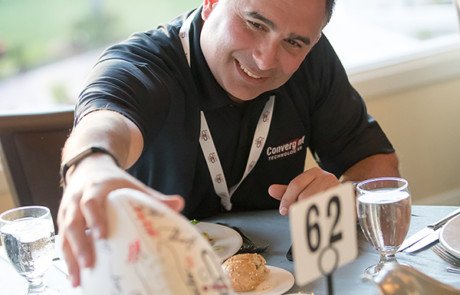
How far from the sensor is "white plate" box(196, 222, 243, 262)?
4.83 ft

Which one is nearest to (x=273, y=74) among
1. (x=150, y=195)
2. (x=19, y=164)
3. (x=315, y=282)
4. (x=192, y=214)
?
(x=192, y=214)

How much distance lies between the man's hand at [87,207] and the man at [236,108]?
1.19 ft

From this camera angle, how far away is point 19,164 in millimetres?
2072

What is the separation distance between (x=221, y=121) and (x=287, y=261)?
525 mm

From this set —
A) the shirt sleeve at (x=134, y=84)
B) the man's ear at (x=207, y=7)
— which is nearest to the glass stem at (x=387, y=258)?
the shirt sleeve at (x=134, y=84)

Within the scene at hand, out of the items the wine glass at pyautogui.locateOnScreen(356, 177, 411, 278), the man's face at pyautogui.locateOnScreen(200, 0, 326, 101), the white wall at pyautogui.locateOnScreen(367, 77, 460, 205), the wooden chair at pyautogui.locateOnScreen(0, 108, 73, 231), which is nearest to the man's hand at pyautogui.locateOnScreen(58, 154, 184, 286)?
the wine glass at pyautogui.locateOnScreen(356, 177, 411, 278)

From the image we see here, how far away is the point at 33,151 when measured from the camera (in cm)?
208

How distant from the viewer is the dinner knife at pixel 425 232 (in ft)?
4.79

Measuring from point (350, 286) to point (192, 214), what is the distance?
0.67 meters

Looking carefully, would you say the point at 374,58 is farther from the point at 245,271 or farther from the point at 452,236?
the point at 245,271

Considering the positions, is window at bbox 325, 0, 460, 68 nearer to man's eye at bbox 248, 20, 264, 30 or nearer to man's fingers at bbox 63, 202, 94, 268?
man's eye at bbox 248, 20, 264, 30

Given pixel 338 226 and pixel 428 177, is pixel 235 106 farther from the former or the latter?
pixel 428 177

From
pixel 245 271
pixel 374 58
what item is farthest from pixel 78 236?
pixel 374 58

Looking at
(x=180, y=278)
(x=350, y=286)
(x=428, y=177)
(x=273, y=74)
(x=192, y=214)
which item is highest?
(x=180, y=278)
